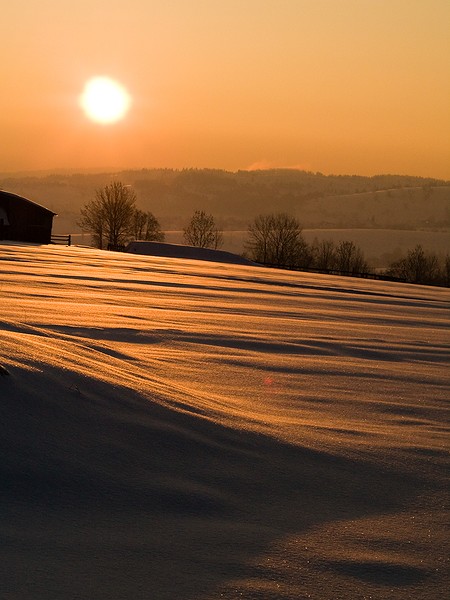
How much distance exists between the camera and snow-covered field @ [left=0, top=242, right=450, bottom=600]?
262 centimetres

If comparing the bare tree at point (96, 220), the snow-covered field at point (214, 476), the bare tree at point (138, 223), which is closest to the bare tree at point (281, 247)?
the bare tree at point (138, 223)

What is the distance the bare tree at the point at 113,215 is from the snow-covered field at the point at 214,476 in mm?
78025

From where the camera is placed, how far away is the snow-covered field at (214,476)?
8.59 feet

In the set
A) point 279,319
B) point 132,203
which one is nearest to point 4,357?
point 279,319

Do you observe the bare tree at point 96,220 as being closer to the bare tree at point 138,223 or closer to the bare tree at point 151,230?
the bare tree at point 138,223

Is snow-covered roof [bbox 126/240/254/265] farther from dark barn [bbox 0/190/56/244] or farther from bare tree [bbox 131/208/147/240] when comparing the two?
bare tree [bbox 131/208/147/240]

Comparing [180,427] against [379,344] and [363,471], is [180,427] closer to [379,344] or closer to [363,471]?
[363,471]

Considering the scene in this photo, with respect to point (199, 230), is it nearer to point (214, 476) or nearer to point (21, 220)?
point (21, 220)

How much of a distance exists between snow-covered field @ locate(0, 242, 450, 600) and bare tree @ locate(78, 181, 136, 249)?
78.0m

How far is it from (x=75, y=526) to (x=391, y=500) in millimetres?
1445

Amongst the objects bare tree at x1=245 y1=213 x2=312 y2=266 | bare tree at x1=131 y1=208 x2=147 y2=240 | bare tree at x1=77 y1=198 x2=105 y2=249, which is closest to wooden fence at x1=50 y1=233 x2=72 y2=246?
bare tree at x1=77 y1=198 x2=105 y2=249

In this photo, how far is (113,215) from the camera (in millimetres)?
83688

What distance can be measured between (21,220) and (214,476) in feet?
176

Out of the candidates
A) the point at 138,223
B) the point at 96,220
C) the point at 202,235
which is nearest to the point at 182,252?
the point at 96,220
